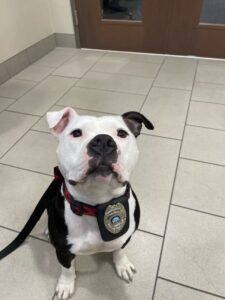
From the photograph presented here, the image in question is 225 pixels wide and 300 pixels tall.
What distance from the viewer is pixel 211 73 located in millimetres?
2629

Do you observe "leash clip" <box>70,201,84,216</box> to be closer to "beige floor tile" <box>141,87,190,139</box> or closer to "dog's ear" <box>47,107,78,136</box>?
"dog's ear" <box>47,107,78,136</box>

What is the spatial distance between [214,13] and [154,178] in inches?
84.2

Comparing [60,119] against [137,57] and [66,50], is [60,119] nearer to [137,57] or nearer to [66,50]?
[137,57]

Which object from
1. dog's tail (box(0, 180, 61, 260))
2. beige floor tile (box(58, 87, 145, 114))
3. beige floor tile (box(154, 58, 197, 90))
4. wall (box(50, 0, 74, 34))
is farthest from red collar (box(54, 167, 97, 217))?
wall (box(50, 0, 74, 34))

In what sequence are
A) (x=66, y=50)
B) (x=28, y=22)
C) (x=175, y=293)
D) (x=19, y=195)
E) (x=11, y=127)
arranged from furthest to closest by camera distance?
(x=66, y=50) < (x=28, y=22) < (x=11, y=127) < (x=19, y=195) < (x=175, y=293)

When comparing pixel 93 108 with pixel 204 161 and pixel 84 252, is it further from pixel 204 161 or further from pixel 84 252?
pixel 84 252

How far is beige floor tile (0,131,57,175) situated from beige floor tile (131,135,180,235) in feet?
1.72

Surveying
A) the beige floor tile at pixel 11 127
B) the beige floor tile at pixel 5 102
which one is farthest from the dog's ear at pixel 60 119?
the beige floor tile at pixel 5 102

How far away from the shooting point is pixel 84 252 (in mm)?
904

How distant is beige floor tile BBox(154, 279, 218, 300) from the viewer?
104 cm

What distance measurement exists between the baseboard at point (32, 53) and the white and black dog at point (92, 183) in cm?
197

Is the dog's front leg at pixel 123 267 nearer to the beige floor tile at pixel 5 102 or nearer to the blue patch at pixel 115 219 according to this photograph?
the blue patch at pixel 115 219

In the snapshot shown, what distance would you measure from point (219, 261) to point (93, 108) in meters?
1.39

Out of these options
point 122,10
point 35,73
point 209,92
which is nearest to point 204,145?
point 209,92
